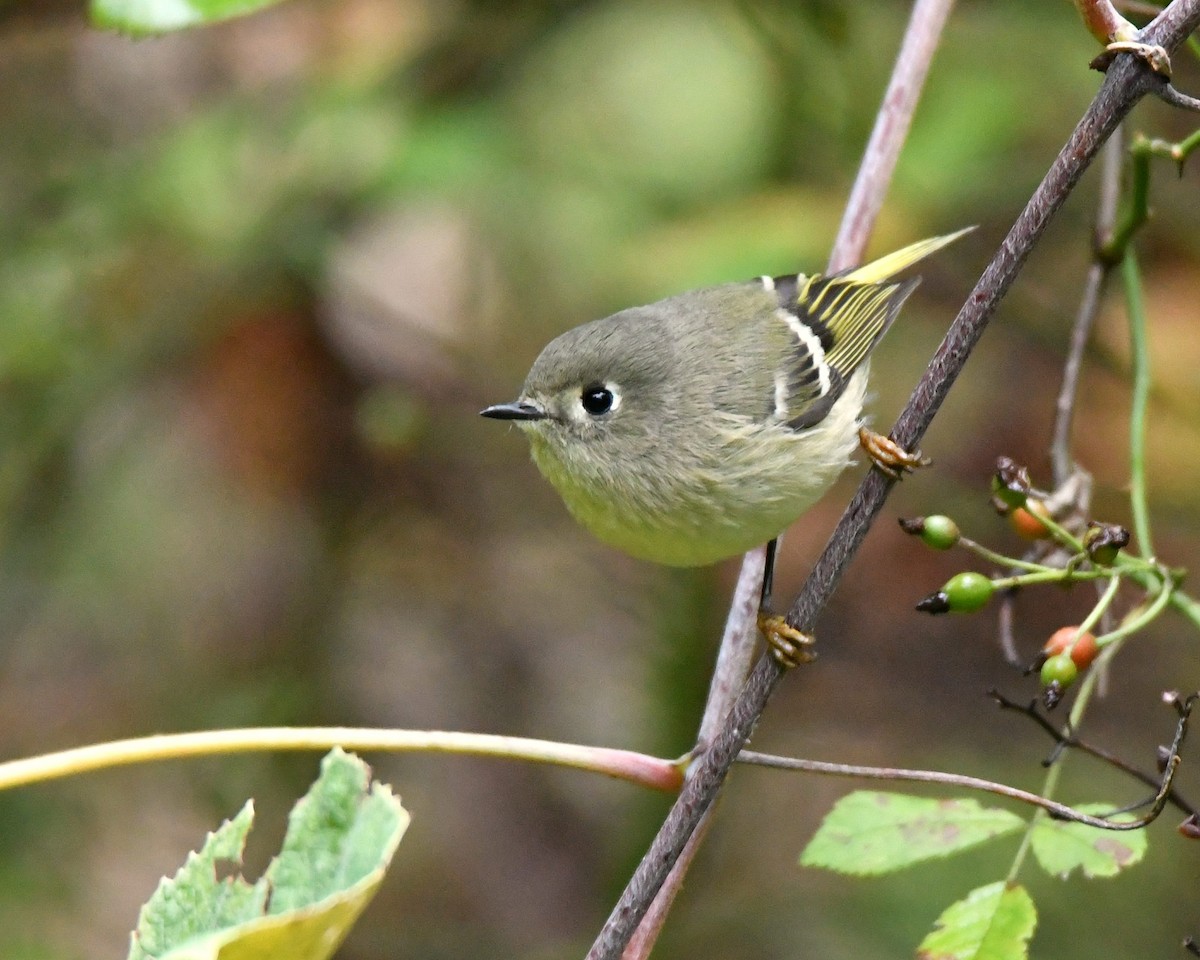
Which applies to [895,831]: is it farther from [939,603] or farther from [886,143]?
[886,143]

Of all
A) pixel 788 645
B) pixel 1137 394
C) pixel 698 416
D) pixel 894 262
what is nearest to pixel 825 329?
pixel 894 262

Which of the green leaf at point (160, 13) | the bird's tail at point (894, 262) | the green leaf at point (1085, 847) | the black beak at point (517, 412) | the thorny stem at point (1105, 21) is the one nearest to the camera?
the thorny stem at point (1105, 21)

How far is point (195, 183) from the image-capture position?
139 inches

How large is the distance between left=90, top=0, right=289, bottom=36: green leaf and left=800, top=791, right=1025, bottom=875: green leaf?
1.29 meters

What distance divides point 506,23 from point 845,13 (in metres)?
0.97

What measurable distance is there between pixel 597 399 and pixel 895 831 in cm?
100

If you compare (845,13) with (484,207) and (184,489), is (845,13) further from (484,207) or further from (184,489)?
(184,489)

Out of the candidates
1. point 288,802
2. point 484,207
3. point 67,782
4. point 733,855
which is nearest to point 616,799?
point 733,855

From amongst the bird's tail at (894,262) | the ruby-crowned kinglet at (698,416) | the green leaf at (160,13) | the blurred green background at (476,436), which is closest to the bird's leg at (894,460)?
the ruby-crowned kinglet at (698,416)

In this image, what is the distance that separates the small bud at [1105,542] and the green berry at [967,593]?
0.12m

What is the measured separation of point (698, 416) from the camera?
2262 millimetres

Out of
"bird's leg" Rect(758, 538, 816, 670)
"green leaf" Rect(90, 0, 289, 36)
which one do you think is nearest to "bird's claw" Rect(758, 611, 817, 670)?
"bird's leg" Rect(758, 538, 816, 670)

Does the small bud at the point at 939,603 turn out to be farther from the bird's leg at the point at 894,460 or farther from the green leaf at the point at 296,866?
the green leaf at the point at 296,866

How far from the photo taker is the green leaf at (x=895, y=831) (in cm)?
144
